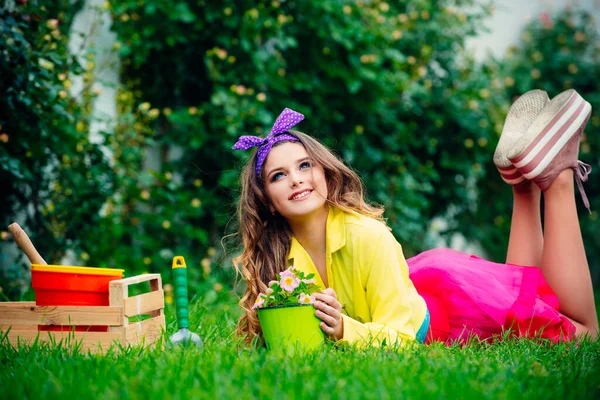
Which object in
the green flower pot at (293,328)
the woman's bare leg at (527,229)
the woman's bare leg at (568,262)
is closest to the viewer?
the green flower pot at (293,328)

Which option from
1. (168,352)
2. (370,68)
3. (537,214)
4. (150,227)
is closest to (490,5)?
(370,68)

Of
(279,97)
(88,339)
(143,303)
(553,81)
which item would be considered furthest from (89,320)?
(553,81)

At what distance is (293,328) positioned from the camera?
197 centimetres

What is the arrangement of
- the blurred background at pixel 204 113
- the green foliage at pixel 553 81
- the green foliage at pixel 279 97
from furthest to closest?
the green foliage at pixel 553 81, the green foliage at pixel 279 97, the blurred background at pixel 204 113

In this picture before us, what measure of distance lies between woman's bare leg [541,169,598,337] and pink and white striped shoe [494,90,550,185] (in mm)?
209

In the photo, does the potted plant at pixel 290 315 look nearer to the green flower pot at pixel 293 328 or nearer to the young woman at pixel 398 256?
the green flower pot at pixel 293 328

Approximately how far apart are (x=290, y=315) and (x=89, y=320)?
A: 0.63 metres

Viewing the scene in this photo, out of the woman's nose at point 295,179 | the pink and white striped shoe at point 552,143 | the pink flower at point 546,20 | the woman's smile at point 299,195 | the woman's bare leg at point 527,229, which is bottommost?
the woman's bare leg at point 527,229

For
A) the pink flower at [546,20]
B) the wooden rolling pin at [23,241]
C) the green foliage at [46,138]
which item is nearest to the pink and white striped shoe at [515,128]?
the wooden rolling pin at [23,241]

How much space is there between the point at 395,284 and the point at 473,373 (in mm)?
560

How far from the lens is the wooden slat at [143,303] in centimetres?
201

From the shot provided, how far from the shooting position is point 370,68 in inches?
169

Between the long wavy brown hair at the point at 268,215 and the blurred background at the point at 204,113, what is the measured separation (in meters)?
0.34

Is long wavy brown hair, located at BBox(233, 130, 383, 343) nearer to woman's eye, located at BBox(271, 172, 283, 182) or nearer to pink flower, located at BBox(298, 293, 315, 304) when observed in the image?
woman's eye, located at BBox(271, 172, 283, 182)
